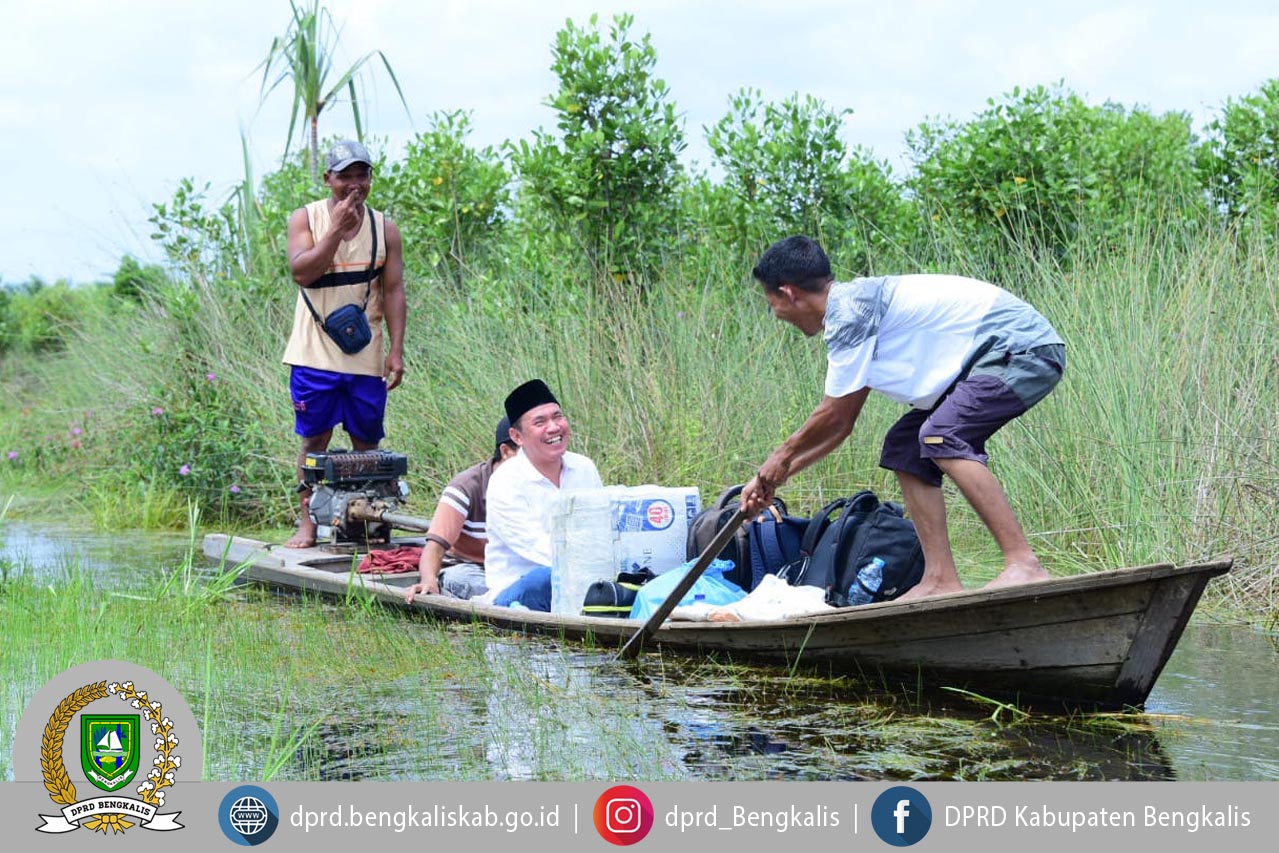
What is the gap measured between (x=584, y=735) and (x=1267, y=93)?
7.92 m

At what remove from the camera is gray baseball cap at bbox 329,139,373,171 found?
7676 millimetres

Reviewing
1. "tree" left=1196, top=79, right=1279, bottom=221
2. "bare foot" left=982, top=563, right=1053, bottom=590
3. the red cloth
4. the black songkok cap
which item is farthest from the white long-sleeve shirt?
"tree" left=1196, top=79, right=1279, bottom=221

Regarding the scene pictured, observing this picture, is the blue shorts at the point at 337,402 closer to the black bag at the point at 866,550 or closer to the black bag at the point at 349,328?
the black bag at the point at 349,328

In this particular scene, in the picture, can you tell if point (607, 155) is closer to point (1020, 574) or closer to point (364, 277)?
point (364, 277)

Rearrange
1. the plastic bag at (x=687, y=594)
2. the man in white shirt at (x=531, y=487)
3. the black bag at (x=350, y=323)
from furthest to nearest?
the black bag at (x=350, y=323)
the man in white shirt at (x=531, y=487)
the plastic bag at (x=687, y=594)

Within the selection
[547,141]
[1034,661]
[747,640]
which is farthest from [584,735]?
[547,141]

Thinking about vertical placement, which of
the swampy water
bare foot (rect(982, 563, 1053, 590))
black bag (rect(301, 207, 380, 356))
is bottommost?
the swampy water

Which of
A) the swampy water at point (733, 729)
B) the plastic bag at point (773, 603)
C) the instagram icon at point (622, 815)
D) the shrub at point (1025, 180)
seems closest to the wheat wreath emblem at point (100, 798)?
the swampy water at point (733, 729)

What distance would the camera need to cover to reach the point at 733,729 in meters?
5.08

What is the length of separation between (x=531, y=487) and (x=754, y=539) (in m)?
1.08

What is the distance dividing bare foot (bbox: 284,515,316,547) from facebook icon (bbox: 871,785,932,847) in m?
5.15

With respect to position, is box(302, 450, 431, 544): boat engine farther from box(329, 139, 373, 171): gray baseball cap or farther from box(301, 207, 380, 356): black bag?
box(329, 139, 373, 171): gray baseball cap

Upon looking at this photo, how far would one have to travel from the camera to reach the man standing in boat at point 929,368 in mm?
5480

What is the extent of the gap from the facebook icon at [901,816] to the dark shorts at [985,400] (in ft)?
6.09
